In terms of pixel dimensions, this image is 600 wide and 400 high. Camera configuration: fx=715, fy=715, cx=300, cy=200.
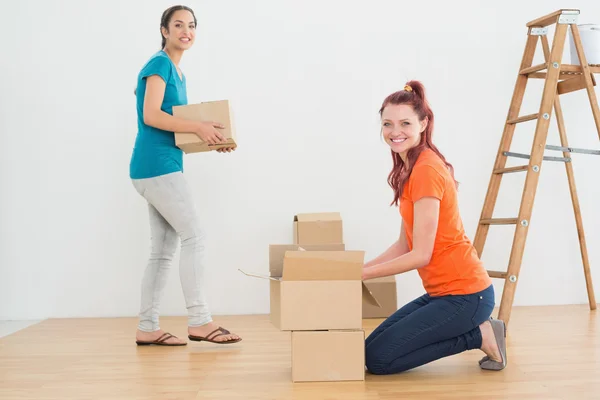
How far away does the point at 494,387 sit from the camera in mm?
2010

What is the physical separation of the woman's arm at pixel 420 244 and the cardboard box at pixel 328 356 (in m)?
0.19

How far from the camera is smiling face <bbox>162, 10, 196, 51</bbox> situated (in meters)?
2.82

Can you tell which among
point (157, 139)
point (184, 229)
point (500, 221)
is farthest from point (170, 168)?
point (500, 221)

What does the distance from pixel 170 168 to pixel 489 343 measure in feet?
4.43

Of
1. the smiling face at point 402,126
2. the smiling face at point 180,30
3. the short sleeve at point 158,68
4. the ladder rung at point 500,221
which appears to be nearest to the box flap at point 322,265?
the smiling face at point 402,126

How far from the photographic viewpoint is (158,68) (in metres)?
2.76

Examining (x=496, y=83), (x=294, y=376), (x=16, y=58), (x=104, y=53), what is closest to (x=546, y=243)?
(x=496, y=83)

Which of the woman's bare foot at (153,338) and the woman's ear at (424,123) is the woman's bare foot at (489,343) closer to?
the woman's ear at (424,123)

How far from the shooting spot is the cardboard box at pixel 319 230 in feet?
11.8

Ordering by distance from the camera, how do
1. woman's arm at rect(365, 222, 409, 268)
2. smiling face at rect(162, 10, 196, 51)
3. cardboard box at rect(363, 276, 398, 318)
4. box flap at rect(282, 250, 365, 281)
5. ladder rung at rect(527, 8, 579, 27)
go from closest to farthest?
box flap at rect(282, 250, 365, 281)
woman's arm at rect(365, 222, 409, 268)
smiling face at rect(162, 10, 196, 51)
ladder rung at rect(527, 8, 579, 27)
cardboard box at rect(363, 276, 398, 318)

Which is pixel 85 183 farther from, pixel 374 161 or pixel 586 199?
pixel 586 199

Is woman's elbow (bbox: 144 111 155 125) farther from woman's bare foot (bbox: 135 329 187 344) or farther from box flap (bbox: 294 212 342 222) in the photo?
box flap (bbox: 294 212 342 222)

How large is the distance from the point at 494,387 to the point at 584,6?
2844mm

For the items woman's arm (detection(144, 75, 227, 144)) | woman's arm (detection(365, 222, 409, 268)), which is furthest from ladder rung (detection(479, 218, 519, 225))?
woman's arm (detection(144, 75, 227, 144))
